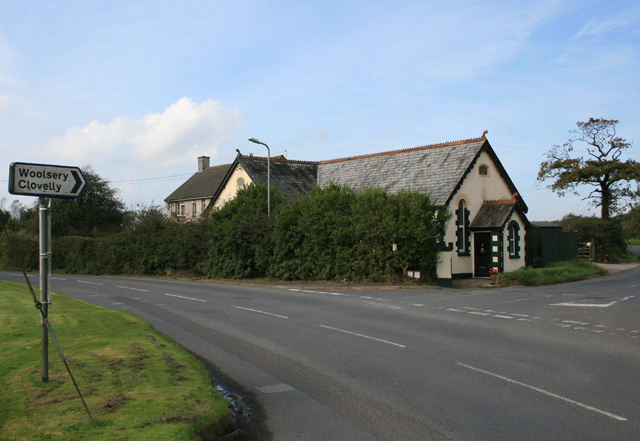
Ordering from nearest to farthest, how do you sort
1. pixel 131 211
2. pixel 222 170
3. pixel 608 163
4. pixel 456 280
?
pixel 456 280, pixel 131 211, pixel 608 163, pixel 222 170

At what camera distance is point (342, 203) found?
86.8ft

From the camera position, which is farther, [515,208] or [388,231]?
[515,208]

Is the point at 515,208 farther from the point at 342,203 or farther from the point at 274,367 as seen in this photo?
the point at 274,367

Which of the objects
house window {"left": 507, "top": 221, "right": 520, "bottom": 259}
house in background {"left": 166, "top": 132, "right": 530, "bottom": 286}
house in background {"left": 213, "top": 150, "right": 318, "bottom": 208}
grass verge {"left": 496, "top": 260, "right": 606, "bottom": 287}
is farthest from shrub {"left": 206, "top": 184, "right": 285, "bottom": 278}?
house window {"left": 507, "top": 221, "right": 520, "bottom": 259}

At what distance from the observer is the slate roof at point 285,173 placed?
37.8 m

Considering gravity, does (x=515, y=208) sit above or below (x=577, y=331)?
above

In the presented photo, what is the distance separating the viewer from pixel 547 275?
27.2 m

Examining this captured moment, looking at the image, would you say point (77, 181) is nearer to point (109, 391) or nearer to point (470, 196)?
point (109, 391)

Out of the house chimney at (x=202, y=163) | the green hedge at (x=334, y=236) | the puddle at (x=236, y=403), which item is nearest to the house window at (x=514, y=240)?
the green hedge at (x=334, y=236)

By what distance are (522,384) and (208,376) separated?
4413 millimetres

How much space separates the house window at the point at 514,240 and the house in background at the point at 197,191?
105ft

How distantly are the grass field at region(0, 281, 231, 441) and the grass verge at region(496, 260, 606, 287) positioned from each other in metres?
18.9

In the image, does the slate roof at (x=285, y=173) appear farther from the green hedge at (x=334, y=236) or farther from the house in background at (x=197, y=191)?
the house in background at (x=197, y=191)

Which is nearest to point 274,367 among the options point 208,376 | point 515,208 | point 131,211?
point 208,376
